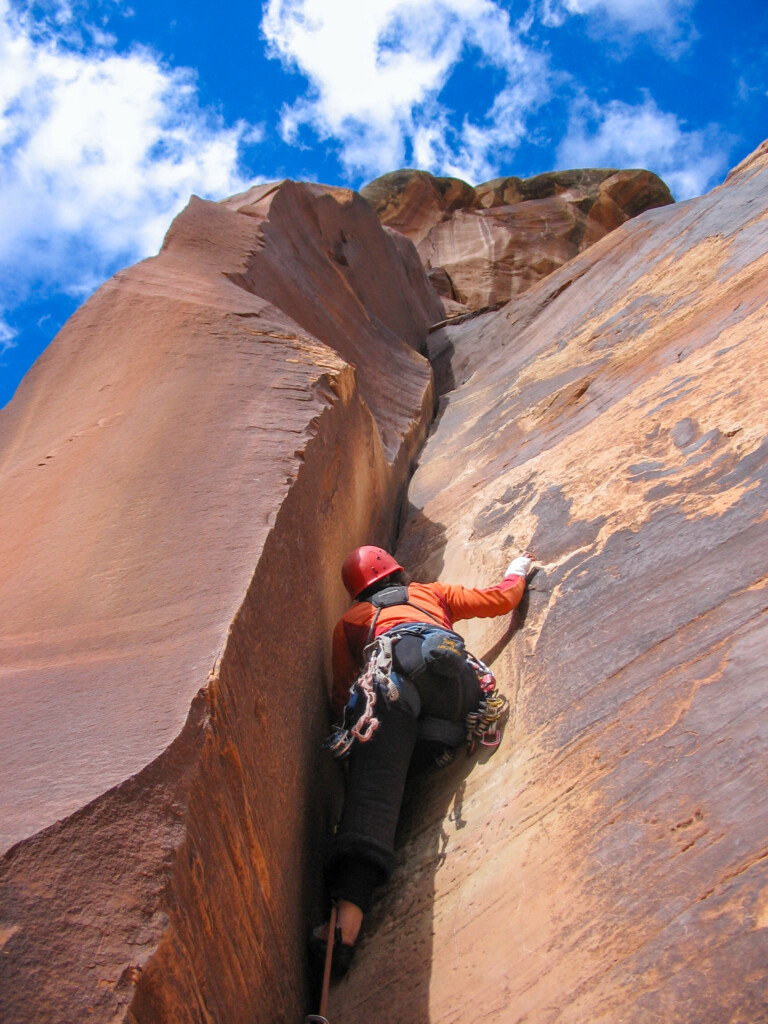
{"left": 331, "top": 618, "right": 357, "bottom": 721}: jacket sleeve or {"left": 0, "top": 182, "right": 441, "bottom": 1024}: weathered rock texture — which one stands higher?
{"left": 0, "top": 182, "right": 441, "bottom": 1024}: weathered rock texture

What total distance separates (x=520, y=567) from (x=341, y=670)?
2.81 feet

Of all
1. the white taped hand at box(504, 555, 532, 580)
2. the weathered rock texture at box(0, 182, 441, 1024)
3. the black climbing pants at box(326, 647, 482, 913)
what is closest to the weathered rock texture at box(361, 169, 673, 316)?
the weathered rock texture at box(0, 182, 441, 1024)

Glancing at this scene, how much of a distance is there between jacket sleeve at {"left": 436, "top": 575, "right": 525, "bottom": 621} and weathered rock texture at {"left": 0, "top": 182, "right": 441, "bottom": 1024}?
21.6 inches

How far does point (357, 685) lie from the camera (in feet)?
8.96

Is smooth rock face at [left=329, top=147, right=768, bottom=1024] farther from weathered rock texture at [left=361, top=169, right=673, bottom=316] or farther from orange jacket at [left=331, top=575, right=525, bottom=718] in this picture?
weathered rock texture at [left=361, top=169, right=673, bottom=316]

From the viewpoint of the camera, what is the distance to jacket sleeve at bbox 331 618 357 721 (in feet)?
10.2

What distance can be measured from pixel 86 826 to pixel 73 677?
53 centimetres

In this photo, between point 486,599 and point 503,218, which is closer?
point 486,599

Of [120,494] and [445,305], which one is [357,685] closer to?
[120,494]

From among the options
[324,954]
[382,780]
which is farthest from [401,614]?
[324,954]

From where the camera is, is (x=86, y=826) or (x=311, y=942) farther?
(x=311, y=942)

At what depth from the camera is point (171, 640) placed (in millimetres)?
2096

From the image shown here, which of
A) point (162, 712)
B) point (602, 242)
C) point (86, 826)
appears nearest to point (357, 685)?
point (162, 712)

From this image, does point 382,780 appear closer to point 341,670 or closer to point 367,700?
point 367,700
